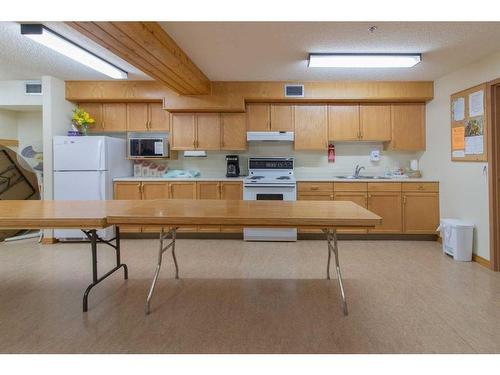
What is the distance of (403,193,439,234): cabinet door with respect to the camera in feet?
15.4

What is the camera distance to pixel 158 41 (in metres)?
2.91

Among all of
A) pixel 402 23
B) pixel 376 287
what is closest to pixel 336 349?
pixel 376 287

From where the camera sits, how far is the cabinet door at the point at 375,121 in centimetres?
503

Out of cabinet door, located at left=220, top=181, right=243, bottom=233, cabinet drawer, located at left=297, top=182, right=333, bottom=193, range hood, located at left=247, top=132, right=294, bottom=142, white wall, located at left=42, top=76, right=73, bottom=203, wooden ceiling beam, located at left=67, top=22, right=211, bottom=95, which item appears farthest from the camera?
range hood, located at left=247, top=132, right=294, bottom=142

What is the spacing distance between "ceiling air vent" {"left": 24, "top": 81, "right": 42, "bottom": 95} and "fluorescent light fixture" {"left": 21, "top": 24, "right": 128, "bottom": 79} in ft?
4.20

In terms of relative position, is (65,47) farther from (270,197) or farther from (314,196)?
(314,196)

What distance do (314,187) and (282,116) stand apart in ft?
3.86

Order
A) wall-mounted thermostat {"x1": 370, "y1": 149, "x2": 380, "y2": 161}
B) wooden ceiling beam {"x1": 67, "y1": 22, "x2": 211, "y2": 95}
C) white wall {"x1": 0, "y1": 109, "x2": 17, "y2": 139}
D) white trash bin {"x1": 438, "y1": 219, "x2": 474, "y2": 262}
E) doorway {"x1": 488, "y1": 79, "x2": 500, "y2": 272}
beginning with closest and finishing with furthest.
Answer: wooden ceiling beam {"x1": 67, "y1": 22, "x2": 211, "y2": 95} < doorway {"x1": 488, "y1": 79, "x2": 500, "y2": 272} < white trash bin {"x1": 438, "y1": 219, "x2": 474, "y2": 262} < wall-mounted thermostat {"x1": 370, "y1": 149, "x2": 380, "y2": 161} < white wall {"x1": 0, "y1": 109, "x2": 17, "y2": 139}

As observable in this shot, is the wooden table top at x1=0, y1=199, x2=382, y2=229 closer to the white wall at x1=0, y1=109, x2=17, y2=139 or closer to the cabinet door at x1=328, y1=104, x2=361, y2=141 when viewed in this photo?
the cabinet door at x1=328, y1=104, x2=361, y2=141

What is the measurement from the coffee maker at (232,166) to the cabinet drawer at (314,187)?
0.99 m

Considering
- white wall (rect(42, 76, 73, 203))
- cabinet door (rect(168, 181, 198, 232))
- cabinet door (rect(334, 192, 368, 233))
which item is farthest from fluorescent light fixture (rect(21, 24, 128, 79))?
cabinet door (rect(334, 192, 368, 233))

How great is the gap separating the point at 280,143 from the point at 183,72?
209 cm

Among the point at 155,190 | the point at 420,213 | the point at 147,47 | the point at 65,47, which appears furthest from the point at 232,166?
the point at 420,213
